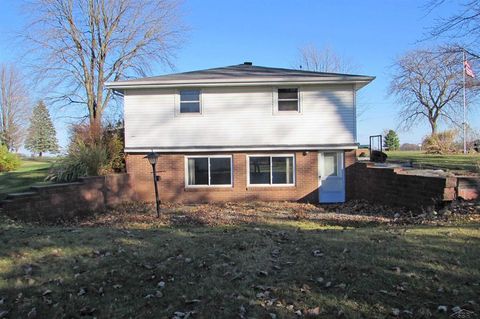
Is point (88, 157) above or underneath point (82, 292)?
above

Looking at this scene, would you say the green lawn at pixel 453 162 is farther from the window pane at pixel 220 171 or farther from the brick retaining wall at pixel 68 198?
the brick retaining wall at pixel 68 198

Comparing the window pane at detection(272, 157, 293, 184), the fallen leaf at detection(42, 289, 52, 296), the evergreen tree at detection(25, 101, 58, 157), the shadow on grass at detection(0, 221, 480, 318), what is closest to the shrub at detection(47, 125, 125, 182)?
the window pane at detection(272, 157, 293, 184)

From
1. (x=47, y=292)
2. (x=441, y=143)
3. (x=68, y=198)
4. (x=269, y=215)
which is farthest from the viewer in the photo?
(x=441, y=143)

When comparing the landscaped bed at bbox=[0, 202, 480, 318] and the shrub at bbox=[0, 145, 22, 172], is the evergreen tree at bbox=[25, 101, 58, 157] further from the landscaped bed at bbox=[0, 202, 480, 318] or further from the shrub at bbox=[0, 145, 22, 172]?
the landscaped bed at bbox=[0, 202, 480, 318]

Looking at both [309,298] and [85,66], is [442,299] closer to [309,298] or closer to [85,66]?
[309,298]

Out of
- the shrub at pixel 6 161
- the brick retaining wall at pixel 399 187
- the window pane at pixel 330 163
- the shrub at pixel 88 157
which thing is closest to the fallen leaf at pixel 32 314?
the brick retaining wall at pixel 399 187

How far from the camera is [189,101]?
1691cm

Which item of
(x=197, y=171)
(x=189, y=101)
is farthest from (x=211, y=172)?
(x=189, y=101)

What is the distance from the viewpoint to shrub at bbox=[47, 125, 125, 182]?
1481cm

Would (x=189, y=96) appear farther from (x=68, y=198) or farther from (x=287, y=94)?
(x=68, y=198)

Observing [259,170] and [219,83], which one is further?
[259,170]

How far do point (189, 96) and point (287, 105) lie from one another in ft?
12.8

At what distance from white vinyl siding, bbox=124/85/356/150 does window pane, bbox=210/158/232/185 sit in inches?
28.8

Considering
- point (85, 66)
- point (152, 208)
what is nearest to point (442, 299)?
point (152, 208)
